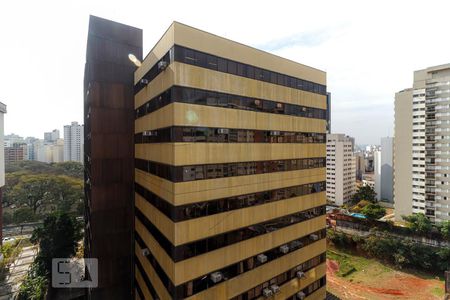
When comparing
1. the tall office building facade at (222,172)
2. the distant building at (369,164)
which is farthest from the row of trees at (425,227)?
the distant building at (369,164)

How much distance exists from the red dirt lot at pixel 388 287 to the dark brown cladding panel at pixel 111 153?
26.4 m

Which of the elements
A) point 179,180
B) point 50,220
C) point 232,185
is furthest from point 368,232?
point 50,220

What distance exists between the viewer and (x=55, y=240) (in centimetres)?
3055

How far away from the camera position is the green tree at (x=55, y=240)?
29812 millimetres

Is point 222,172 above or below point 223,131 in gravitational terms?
below

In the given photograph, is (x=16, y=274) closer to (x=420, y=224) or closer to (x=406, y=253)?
(x=406, y=253)

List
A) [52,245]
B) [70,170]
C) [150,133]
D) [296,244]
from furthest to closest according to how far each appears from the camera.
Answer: [70,170]
[52,245]
[296,244]
[150,133]

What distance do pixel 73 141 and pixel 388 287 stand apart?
144m

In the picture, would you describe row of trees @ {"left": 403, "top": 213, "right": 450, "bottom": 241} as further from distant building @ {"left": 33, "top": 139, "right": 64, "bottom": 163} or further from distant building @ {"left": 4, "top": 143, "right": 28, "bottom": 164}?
distant building @ {"left": 33, "top": 139, "right": 64, "bottom": 163}

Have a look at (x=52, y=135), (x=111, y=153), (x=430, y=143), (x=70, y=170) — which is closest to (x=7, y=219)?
(x=70, y=170)

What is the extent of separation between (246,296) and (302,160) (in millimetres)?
11198

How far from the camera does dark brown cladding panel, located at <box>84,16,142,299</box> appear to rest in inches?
773

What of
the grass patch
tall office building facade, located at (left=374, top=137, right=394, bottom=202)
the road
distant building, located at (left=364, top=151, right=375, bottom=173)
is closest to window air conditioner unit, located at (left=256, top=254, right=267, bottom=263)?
the grass patch

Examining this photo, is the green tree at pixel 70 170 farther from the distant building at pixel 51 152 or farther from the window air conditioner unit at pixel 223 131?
the window air conditioner unit at pixel 223 131
